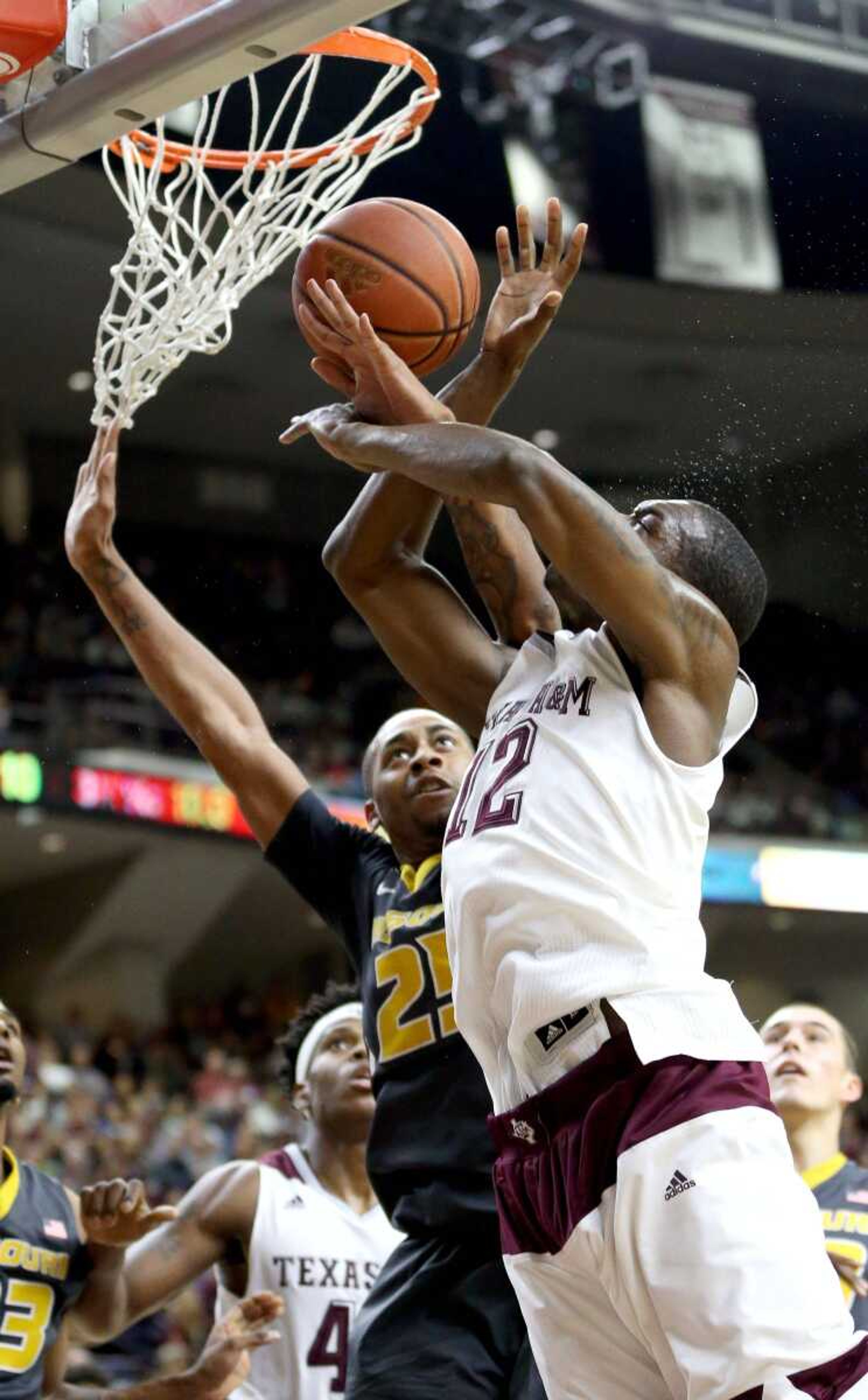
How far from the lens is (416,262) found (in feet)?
11.8

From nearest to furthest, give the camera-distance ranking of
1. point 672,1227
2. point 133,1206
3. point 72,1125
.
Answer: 1. point 672,1227
2. point 133,1206
3. point 72,1125

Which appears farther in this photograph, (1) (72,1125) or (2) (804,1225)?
(1) (72,1125)

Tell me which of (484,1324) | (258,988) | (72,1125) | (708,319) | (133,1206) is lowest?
(258,988)

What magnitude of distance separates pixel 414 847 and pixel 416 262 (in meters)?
1.11

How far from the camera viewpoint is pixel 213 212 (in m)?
4.21

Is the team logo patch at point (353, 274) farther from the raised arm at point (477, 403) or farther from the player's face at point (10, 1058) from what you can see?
the player's face at point (10, 1058)

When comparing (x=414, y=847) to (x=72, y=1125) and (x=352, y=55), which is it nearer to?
(x=352, y=55)

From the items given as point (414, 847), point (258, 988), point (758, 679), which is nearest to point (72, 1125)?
point (258, 988)

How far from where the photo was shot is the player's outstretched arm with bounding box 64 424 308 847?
13.1ft

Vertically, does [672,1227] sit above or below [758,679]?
above

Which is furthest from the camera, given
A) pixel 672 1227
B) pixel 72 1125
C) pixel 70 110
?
pixel 72 1125

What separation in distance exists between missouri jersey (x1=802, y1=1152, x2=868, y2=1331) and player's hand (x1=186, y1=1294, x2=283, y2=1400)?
135 centimetres

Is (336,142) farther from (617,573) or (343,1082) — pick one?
(343,1082)

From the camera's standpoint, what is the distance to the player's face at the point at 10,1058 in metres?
4.73
